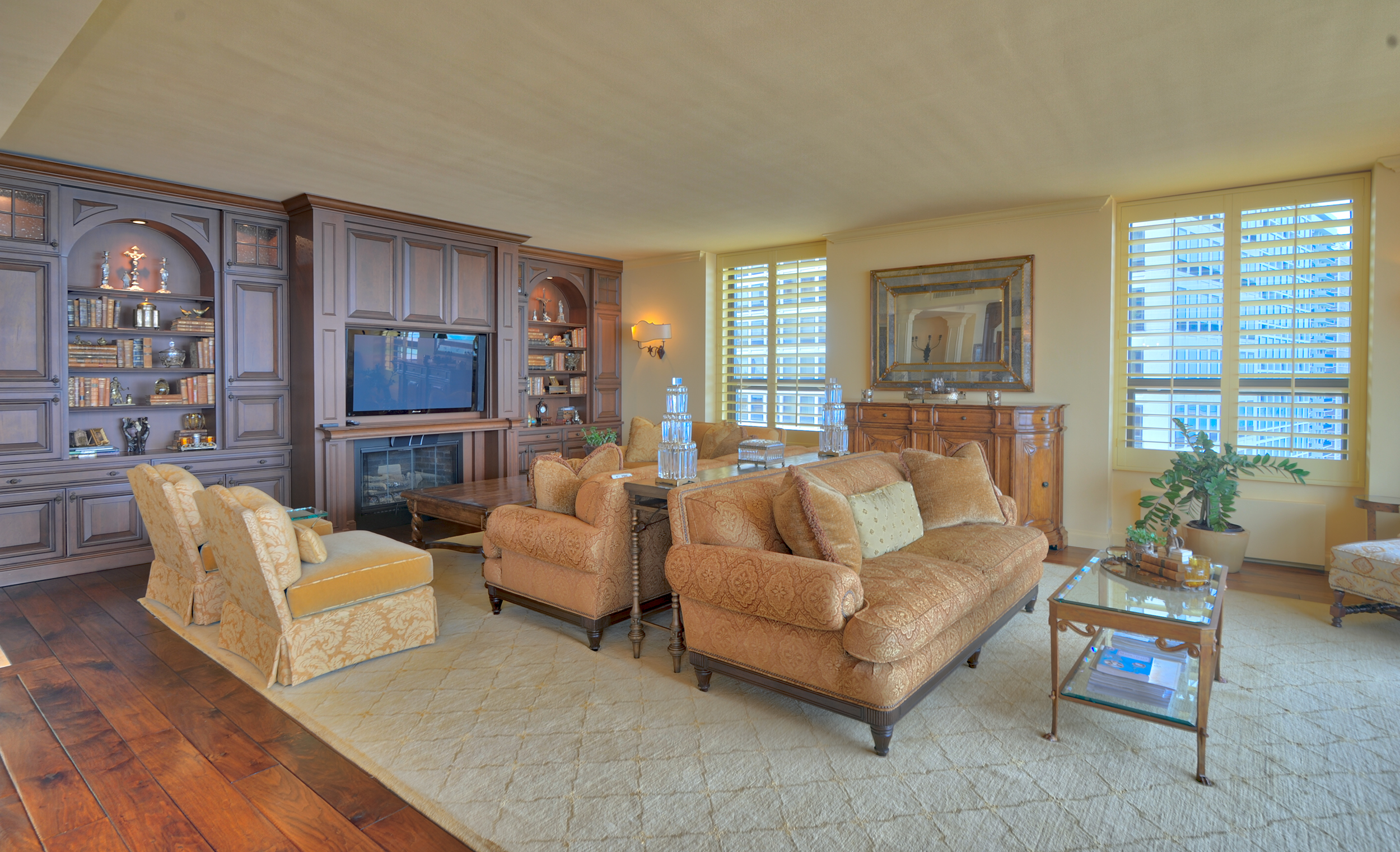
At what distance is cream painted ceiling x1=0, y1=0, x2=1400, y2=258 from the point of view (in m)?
2.81

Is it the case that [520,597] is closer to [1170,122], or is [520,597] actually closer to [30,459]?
[30,459]

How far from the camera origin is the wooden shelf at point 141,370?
5167mm

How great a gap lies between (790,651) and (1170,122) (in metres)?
3.51

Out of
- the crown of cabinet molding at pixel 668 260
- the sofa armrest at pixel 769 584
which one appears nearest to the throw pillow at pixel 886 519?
the sofa armrest at pixel 769 584

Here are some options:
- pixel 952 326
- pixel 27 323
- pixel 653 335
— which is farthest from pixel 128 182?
pixel 952 326

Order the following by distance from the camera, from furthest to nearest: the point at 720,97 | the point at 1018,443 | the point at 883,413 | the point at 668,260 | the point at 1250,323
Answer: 1. the point at 668,260
2. the point at 883,413
3. the point at 1018,443
4. the point at 1250,323
5. the point at 720,97

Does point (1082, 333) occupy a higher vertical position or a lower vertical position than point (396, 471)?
higher

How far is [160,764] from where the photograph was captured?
251 cm

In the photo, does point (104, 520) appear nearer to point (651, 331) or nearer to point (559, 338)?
point (559, 338)

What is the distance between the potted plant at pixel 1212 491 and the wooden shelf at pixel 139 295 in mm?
7102

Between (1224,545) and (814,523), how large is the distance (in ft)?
12.2

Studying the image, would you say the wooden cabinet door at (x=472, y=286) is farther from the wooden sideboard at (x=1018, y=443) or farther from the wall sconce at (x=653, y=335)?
the wooden sideboard at (x=1018, y=443)

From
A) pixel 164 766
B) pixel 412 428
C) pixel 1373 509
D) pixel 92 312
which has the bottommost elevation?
pixel 164 766

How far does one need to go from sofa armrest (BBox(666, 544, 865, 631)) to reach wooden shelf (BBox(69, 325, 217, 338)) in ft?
15.1
